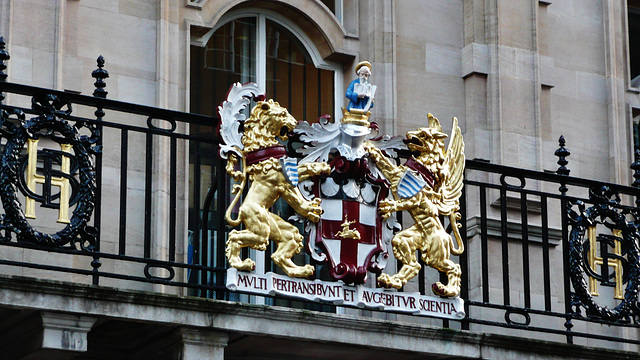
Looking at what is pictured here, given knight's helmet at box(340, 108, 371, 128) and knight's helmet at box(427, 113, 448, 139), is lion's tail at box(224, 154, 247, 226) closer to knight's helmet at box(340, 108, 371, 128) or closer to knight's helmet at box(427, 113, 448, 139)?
knight's helmet at box(340, 108, 371, 128)

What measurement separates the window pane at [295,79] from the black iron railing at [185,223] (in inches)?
45.0

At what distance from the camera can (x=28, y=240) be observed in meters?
12.0

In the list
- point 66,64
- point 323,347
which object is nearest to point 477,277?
point 323,347

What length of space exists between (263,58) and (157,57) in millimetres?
1313

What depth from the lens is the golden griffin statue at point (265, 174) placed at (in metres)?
12.8

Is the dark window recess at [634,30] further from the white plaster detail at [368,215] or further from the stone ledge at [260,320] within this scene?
the white plaster detail at [368,215]

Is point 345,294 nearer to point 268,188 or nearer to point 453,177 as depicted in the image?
point 268,188

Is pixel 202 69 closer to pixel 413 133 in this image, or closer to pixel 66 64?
pixel 66 64

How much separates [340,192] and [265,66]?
2.77 m

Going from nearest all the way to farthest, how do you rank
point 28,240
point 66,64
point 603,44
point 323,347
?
point 28,240
point 323,347
point 66,64
point 603,44

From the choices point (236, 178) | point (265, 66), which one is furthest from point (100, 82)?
point (265, 66)

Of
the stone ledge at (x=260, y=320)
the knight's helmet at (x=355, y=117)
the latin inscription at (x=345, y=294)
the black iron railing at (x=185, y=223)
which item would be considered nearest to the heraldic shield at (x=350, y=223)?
the latin inscription at (x=345, y=294)

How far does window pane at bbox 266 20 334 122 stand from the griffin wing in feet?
7.29

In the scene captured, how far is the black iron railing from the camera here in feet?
40.3
